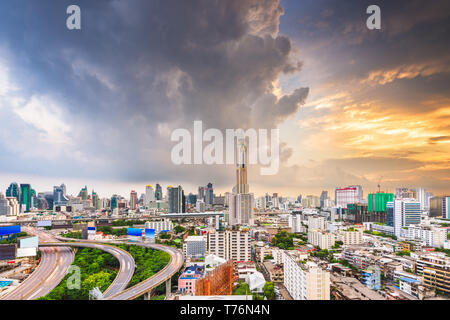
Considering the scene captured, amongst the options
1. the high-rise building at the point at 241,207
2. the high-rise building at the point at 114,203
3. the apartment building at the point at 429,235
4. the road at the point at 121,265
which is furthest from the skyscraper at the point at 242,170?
the high-rise building at the point at 114,203

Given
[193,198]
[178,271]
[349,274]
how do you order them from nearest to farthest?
[349,274] < [178,271] < [193,198]

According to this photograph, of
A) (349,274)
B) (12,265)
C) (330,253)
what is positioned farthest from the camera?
(330,253)

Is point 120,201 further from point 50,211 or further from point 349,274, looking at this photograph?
point 349,274

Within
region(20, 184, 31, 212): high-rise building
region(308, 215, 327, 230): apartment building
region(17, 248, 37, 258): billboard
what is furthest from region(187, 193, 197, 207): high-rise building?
region(17, 248, 37, 258): billboard

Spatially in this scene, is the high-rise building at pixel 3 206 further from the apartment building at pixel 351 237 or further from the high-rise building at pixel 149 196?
the apartment building at pixel 351 237

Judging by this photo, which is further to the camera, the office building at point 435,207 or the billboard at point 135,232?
the billboard at point 135,232

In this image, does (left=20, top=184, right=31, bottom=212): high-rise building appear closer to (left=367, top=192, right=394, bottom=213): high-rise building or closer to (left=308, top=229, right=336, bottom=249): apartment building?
(left=308, top=229, right=336, bottom=249): apartment building
